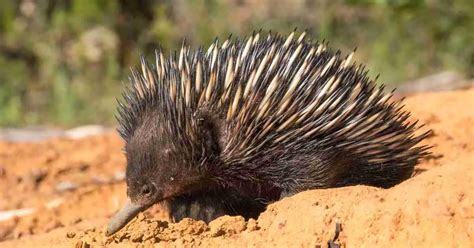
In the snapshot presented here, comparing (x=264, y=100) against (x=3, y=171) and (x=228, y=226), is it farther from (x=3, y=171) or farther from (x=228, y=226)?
(x=3, y=171)

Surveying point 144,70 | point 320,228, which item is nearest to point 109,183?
point 144,70

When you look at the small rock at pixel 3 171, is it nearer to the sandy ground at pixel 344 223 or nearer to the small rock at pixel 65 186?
the small rock at pixel 65 186

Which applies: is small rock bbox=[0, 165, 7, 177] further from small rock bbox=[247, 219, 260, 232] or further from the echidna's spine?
small rock bbox=[247, 219, 260, 232]

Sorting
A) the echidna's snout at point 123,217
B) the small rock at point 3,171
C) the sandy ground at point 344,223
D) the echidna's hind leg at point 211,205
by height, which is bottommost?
the sandy ground at point 344,223

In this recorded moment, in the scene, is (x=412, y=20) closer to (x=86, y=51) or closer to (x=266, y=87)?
(x=86, y=51)

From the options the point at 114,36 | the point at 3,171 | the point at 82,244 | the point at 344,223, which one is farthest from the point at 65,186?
the point at 114,36

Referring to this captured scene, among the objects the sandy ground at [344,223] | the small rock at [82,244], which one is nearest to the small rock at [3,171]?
the sandy ground at [344,223]

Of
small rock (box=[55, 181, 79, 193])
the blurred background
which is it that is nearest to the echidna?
small rock (box=[55, 181, 79, 193])
